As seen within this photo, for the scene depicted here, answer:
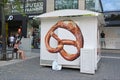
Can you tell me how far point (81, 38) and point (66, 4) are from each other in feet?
57.3

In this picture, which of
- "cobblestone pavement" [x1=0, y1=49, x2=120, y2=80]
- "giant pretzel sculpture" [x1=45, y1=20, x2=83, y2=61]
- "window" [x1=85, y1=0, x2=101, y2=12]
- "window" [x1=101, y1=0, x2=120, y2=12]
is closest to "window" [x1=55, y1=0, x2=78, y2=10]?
"window" [x1=85, y1=0, x2=101, y2=12]

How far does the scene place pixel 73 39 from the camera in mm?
13195

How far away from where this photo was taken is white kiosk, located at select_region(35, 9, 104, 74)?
41.1ft

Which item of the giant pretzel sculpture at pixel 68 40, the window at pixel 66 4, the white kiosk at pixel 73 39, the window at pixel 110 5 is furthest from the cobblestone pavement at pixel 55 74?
the window at pixel 66 4

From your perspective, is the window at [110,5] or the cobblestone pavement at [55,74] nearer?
the cobblestone pavement at [55,74]

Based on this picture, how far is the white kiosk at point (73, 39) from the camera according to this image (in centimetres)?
1254

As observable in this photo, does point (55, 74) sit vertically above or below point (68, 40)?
below

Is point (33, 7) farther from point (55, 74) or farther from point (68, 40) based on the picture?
point (55, 74)

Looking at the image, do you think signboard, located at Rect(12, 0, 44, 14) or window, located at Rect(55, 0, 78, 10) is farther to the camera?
signboard, located at Rect(12, 0, 44, 14)

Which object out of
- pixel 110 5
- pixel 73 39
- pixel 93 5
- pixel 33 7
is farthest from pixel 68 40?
pixel 33 7

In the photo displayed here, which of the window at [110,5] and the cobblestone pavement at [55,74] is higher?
the window at [110,5]

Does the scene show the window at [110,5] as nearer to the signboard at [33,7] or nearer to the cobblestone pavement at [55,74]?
the signboard at [33,7]

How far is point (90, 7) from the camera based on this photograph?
29.0m

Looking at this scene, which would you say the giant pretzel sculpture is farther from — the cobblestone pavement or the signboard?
the signboard
